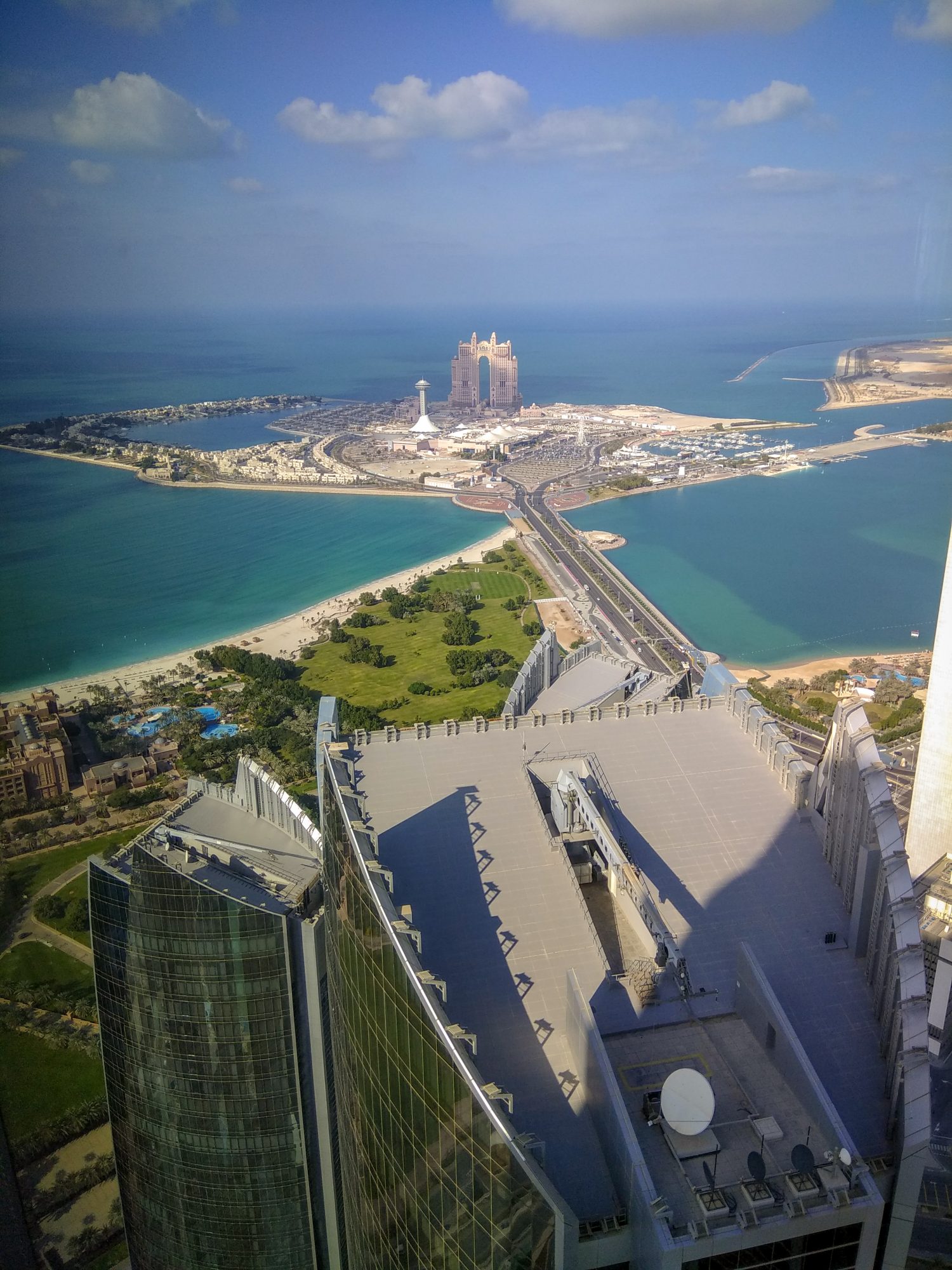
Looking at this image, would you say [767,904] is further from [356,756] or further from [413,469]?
[413,469]

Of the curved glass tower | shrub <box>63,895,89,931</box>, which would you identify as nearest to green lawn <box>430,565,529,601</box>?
shrub <box>63,895,89,931</box>

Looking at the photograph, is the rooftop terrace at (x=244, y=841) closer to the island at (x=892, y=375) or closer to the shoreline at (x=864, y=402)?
the island at (x=892, y=375)

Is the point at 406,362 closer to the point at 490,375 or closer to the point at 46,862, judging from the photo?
the point at 490,375

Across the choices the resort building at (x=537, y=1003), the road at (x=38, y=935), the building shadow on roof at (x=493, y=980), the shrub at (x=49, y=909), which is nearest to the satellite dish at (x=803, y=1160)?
the resort building at (x=537, y=1003)

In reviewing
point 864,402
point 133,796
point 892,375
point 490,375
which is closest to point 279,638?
point 133,796

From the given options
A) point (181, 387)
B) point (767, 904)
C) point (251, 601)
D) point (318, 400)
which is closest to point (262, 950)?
point (767, 904)

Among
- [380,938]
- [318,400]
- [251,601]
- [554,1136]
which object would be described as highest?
[318,400]
